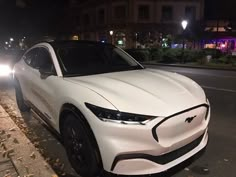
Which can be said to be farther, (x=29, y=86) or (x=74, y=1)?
(x=74, y=1)

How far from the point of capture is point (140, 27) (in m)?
49.8

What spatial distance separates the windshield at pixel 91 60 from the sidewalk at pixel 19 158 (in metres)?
1.25

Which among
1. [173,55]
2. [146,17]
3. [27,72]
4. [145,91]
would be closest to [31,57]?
[27,72]

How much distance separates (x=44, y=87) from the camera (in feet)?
15.8

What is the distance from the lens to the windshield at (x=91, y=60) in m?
4.75

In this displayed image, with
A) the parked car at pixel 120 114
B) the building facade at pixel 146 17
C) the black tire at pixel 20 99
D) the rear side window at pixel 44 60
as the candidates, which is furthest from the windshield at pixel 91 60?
the building facade at pixel 146 17

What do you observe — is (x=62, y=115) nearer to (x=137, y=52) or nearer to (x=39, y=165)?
(x=39, y=165)

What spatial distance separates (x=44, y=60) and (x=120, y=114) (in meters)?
2.37

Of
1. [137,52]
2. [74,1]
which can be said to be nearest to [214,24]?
[137,52]

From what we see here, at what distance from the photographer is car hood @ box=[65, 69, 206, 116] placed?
11.3 ft

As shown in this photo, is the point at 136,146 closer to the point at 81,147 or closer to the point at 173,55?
the point at 81,147

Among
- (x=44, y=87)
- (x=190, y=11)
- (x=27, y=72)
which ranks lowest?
(x=44, y=87)

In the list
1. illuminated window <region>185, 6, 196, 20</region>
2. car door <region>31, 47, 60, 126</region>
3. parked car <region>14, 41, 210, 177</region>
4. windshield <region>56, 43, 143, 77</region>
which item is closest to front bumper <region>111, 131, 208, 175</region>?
parked car <region>14, 41, 210, 177</region>

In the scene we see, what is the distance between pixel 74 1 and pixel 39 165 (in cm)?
6429
